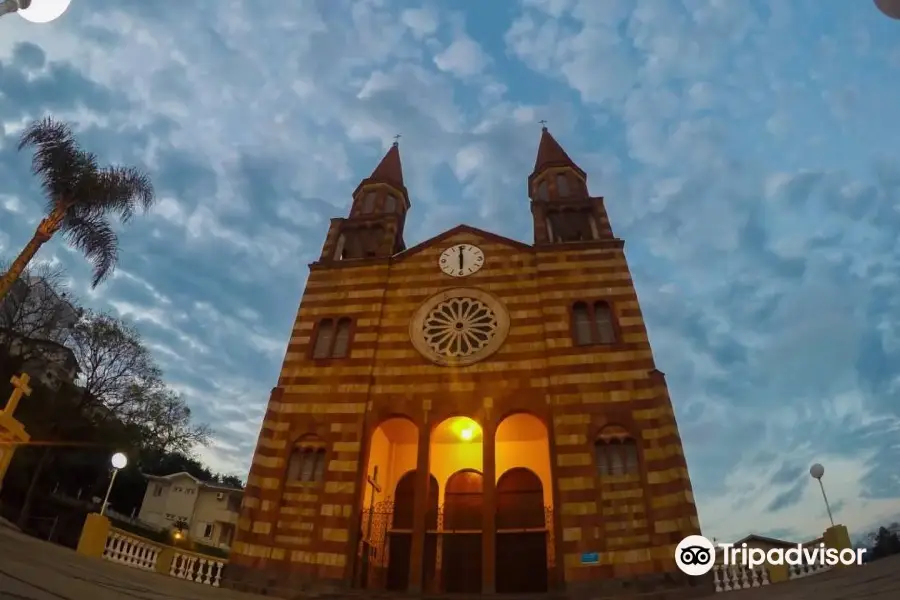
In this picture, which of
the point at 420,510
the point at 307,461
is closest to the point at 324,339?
the point at 307,461

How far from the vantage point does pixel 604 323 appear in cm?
1908

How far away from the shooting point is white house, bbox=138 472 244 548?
1757 inches

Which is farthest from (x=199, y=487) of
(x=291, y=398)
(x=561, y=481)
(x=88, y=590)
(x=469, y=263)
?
(x=88, y=590)

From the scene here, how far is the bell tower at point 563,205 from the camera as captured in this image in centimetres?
2233

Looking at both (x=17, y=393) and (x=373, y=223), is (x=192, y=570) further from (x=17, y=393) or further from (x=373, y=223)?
(x=373, y=223)

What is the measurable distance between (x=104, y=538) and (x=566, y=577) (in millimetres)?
11529

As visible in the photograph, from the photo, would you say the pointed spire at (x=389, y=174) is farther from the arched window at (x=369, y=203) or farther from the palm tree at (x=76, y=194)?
the palm tree at (x=76, y=194)

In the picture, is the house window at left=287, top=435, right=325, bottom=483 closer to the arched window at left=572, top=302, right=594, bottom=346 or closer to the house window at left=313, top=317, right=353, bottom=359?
the house window at left=313, top=317, right=353, bottom=359

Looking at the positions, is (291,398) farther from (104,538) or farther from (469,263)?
(469,263)

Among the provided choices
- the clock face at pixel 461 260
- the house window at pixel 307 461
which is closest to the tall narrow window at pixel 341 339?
the house window at pixel 307 461

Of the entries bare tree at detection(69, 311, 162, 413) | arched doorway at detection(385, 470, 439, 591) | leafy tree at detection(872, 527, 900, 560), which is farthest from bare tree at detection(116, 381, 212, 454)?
leafy tree at detection(872, 527, 900, 560)

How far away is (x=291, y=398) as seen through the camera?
737 inches

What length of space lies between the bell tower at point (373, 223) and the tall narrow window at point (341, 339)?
10.5ft

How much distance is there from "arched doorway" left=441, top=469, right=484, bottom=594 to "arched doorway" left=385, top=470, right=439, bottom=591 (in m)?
0.46
